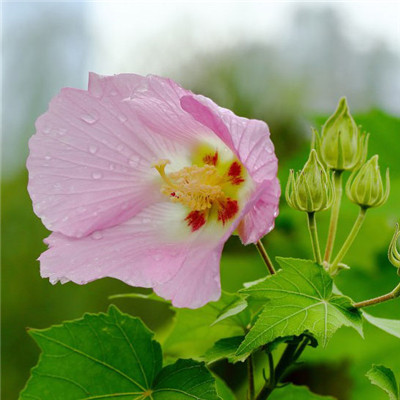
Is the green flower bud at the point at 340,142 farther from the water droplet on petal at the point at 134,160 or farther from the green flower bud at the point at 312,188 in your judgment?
the water droplet on petal at the point at 134,160

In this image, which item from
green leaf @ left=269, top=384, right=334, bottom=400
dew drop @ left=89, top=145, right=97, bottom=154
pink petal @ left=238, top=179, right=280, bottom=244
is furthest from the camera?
green leaf @ left=269, top=384, right=334, bottom=400

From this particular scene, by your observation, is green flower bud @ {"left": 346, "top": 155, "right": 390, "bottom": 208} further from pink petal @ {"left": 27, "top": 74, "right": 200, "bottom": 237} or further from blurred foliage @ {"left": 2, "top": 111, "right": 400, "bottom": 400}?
blurred foliage @ {"left": 2, "top": 111, "right": 400, "bottom": 400}

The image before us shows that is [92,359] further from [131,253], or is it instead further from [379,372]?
[379,372]

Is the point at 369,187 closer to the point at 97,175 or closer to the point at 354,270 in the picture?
the point at 97,175

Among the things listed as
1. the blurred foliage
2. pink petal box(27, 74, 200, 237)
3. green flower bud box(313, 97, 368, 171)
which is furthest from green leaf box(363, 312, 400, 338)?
the blurred foliage

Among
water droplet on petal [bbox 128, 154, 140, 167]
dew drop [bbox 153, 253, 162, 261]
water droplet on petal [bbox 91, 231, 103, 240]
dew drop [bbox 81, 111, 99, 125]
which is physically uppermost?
dew drop [bbox 81, 111, 99, 125]
